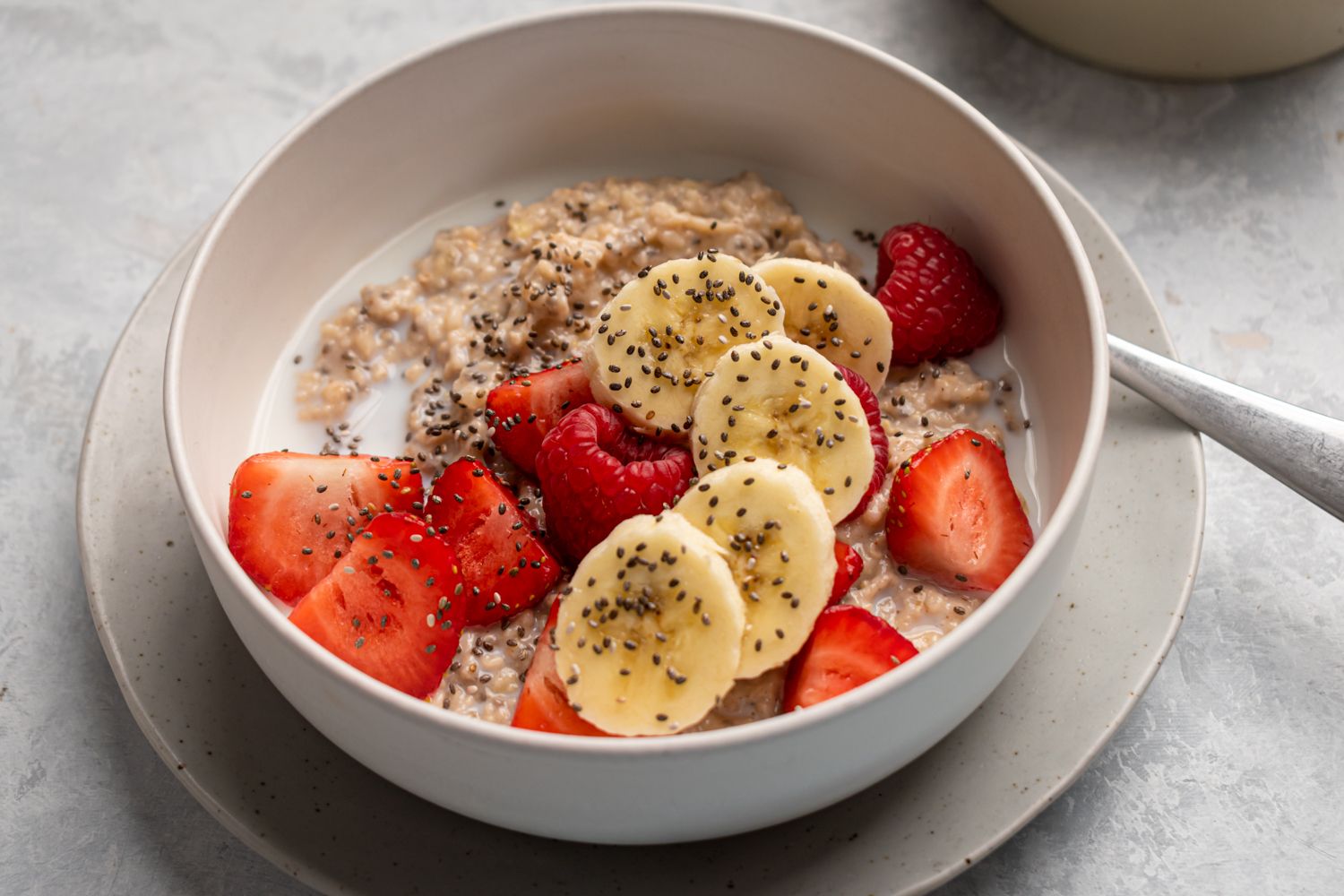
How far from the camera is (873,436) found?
5.42ft

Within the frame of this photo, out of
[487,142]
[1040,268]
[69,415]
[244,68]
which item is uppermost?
[1040,268]

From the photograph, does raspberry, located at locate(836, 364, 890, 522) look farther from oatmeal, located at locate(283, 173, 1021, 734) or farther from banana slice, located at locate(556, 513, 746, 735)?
banana slice, located at locate(556, 513, 746, 735)

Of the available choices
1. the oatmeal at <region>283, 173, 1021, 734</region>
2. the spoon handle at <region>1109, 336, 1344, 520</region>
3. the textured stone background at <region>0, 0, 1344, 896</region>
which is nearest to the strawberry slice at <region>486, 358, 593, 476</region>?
the oatmeal at <region>283, 173, 1021, 734</region>

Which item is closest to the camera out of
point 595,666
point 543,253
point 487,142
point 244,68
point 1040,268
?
point 595,666

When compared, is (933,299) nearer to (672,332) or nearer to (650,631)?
(672,332)

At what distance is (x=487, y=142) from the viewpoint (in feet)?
6.64

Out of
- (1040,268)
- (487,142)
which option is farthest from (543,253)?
(1040,268)

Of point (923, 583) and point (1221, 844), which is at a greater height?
point (923, 583)

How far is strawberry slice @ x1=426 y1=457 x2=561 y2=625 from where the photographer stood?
156 cm

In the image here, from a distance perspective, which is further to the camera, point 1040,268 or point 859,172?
point 859,172

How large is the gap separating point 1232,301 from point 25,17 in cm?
220

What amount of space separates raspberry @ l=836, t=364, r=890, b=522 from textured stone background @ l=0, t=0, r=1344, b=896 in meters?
0.44

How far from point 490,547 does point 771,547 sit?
346 millimetres

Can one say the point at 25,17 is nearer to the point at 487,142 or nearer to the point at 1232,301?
the point at 487,142
